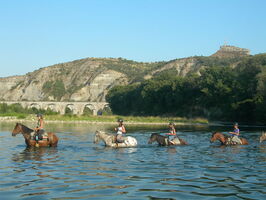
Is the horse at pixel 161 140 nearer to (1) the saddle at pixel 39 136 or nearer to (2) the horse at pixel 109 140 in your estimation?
(2) the horse at pixel 109 140

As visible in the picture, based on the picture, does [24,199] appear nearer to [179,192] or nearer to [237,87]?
[179,192]

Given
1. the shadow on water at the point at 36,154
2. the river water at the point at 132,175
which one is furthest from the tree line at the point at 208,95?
the river water at the point at 132,175

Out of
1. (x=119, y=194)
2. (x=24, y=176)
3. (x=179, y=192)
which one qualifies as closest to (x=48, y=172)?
(x=24, y=176)

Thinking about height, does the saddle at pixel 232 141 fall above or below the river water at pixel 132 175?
above

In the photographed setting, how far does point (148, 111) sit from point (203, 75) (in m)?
27.2

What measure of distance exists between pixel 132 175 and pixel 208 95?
8341 centimetres

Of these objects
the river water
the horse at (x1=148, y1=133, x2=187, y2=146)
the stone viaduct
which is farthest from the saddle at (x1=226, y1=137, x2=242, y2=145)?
the stone viaduct

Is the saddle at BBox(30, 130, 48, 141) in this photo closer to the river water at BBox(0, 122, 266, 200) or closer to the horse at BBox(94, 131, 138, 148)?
the river water at BBox(0, 122, 266, 200)

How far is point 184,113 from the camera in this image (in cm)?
11081

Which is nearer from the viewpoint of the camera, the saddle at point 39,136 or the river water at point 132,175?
the river water at point 132,175

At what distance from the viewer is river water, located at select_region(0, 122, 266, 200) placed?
13055 millimetres

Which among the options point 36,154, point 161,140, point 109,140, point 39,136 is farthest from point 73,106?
point 36,154

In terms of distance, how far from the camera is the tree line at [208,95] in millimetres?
81188

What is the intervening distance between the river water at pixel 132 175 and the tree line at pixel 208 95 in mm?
53642
